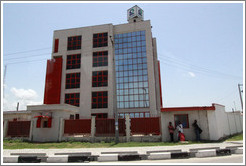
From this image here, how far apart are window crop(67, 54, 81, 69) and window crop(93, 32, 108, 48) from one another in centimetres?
399

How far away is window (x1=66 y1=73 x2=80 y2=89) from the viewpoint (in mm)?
33091

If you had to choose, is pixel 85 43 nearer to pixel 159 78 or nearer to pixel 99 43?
pixel 99 43

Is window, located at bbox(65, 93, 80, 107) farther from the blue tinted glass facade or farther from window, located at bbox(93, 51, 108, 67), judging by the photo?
the blue tinted glass facade

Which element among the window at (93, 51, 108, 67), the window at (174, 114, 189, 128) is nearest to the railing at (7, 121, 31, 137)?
the window at (174, 114, 189, 128)

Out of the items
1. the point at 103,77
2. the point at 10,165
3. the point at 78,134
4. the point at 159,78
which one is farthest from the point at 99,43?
the point at 10,165

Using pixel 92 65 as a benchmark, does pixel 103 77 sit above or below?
below

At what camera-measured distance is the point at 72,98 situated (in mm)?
32344

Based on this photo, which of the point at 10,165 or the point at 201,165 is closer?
the point at 201,165

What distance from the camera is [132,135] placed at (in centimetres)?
1514

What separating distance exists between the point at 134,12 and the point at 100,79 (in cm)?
1979

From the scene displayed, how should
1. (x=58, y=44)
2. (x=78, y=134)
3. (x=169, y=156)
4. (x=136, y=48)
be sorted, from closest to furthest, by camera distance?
(x=169, y=156)
(x=78, y=134)
(x=136, y=48)
(x=58, y=44)

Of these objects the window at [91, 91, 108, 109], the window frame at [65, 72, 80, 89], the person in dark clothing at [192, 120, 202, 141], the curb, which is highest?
the window frame at [65, 72, 80, 89]

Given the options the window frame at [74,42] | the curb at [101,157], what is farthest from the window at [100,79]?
the curb at [101,157]

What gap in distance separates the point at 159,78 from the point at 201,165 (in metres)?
30.9
